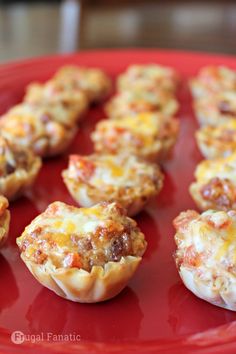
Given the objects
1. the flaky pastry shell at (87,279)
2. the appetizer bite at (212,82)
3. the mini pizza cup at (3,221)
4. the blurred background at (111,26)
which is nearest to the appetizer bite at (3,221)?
the mini pizza cup at (3,221)

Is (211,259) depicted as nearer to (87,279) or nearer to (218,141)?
(87,279)

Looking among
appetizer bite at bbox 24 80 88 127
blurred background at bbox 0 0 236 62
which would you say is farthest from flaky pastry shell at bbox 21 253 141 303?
blurred background at bbox 0 0 236 62

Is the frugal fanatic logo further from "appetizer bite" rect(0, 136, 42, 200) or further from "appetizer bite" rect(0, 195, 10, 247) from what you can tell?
"appetizer bite" rect(0, 136, 42, 200)

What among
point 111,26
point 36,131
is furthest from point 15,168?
point 111,26

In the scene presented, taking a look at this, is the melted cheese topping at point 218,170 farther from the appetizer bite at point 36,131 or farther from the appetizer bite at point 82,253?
the appetizer bite at point 36,131

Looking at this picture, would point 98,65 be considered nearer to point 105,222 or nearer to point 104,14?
point 105,222

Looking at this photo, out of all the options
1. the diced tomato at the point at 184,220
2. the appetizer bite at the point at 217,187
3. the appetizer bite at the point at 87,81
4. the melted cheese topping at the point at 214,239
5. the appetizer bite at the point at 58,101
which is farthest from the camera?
the appetizer bite at the point at 87,81
